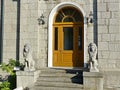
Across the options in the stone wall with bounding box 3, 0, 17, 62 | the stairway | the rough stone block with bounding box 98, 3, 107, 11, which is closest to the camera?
the stairway

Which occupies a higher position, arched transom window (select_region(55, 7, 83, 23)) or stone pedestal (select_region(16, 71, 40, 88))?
arched transom window (select_region(55, 7, 83, 23))

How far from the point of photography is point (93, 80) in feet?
35.3

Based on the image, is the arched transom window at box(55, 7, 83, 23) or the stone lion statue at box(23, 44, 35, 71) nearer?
the stone lion statue at box(23, 44, 35, 71)

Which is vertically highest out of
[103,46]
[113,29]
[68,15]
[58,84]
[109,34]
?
[68,15]

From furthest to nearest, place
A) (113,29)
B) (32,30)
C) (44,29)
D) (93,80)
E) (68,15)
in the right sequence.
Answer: (68,15), (44,29), (32,30), (113,29), (93,80)

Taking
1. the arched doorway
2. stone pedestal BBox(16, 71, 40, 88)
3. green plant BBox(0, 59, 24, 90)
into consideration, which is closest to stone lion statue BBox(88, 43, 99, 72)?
the arched doorway

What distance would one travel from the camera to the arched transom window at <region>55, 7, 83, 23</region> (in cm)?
1324

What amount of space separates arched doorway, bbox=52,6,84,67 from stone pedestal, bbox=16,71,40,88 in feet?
6.83

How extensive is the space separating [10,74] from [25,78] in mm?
1227

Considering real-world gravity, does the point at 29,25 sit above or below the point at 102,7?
below

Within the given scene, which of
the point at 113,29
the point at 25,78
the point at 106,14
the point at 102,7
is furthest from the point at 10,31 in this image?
the point at 113,29

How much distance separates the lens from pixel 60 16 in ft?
44.1

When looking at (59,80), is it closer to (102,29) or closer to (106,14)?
(102,29)

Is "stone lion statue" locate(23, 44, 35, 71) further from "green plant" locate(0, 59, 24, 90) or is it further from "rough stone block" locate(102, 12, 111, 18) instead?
"rough stone block" locate(102, 12, 111, 18)
